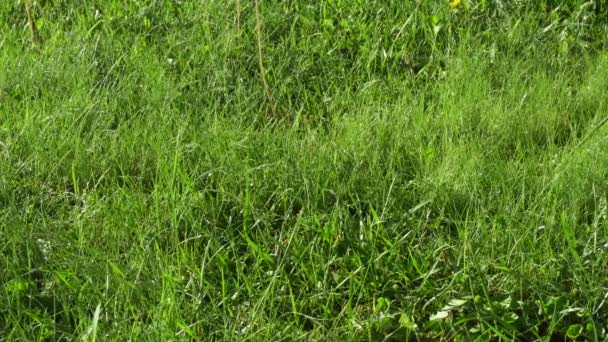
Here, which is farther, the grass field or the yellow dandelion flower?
the yellow dandelion flower

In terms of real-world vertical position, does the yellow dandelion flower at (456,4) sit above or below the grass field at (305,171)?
above

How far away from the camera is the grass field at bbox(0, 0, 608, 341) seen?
2.66m

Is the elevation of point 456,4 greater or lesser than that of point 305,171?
greater

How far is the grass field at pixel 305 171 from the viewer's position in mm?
2664

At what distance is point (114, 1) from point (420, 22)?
1327mm

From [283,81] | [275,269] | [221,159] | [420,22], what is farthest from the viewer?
[420,22]

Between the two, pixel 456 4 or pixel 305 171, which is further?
pixel 456 4

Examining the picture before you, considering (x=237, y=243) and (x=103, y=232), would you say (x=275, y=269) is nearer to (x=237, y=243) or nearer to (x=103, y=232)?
(x=237, y=243)

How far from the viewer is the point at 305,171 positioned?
10.4ft

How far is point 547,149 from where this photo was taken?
3436 millimetres

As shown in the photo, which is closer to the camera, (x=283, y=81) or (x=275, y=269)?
(x=275, y=269)

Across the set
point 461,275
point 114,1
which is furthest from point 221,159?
point 114,1

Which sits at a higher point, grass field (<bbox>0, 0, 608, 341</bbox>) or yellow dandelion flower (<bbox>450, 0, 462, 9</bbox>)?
yellow dandelion flower (<bbox>450, 0, 462, 9</bbox>)

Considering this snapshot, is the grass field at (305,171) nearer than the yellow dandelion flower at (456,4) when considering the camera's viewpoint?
Yes
